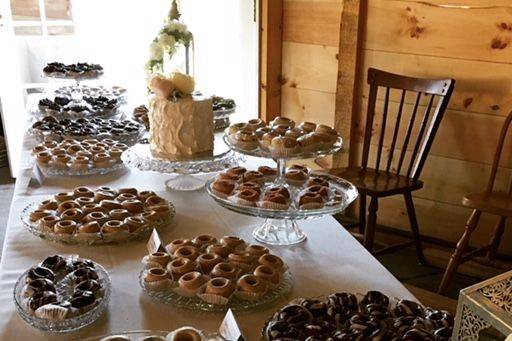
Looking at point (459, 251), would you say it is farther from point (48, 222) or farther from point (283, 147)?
point (48, 222)

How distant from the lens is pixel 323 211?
1171 millimetres

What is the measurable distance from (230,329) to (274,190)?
424mm

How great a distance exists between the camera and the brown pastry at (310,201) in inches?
46.6

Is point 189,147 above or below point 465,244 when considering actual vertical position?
above

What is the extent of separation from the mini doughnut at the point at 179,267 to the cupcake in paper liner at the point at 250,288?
0.33ft

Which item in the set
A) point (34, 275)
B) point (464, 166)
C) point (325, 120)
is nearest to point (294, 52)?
point (325, 120)

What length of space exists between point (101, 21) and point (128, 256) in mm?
2995

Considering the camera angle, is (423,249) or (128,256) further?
(423,249)

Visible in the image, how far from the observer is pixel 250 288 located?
992mm

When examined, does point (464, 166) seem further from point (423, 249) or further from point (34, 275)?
point (34, 275)

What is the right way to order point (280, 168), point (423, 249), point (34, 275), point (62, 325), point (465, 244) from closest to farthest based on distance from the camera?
1. point (62, 325)
2. point (34, 275)
3. point (280, 168)
4. point (465, 244)
5. point (423, 249)

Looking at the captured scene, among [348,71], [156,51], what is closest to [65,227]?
[156,51]

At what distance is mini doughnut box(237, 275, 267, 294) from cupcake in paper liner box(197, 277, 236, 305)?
0.02 m

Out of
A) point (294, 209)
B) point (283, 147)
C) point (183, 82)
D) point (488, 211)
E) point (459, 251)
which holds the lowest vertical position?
point (459, 251)
